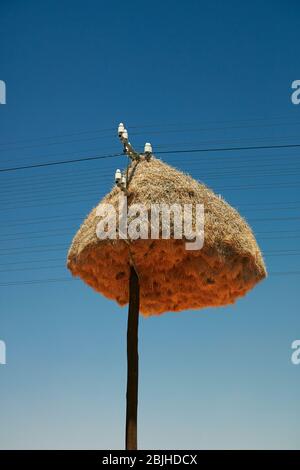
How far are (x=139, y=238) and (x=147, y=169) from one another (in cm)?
164

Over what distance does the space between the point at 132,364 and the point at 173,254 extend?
2.37 metres

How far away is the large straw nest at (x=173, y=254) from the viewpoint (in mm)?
12586

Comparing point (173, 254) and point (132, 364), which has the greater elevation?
point (173, 254)

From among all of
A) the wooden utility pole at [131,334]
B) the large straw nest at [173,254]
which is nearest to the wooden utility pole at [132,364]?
the wooden utility pole at [131,334]

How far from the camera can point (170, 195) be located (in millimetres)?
12531

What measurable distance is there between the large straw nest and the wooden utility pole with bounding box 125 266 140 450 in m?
0.55

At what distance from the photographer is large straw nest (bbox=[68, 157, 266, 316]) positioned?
12.6 metres

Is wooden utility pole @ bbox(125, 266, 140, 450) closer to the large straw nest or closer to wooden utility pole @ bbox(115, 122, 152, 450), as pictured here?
wooden utility pole @ bbox(115, 122, 152, 450)

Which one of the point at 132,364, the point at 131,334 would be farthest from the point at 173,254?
the point at 132,364

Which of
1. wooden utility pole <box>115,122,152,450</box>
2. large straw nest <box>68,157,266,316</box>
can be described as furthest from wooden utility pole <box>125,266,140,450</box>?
large straw nest <box>68,157,266,316</box>

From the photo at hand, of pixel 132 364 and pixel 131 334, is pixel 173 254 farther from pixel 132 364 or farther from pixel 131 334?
pixel 132 364

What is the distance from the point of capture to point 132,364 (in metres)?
12.8
